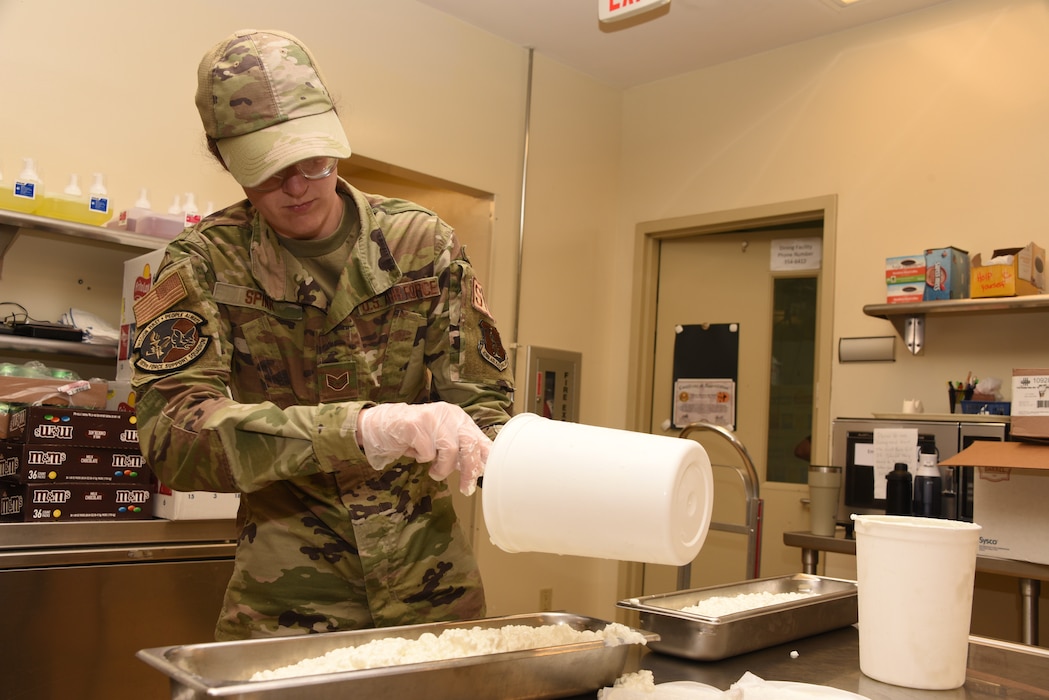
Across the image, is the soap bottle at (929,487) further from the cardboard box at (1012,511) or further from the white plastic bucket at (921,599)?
the white plastic bucket at (921,599)

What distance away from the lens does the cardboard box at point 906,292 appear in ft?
10.9

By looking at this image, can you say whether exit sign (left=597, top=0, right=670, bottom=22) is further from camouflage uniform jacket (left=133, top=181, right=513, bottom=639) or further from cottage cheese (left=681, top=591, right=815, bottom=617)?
cottage cheese (left=681, top=591, right=815, bottom=617)

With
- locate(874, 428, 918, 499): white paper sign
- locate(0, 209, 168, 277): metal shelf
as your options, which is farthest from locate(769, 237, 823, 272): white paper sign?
locate(0, 209, 168, 277): metal shelf

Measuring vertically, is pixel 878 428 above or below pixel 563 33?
below

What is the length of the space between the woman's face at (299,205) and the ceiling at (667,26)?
2605 millimetres

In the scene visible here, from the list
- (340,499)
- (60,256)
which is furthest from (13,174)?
(340,499)

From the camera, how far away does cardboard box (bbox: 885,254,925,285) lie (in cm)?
334

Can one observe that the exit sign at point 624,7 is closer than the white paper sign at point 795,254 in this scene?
Yes

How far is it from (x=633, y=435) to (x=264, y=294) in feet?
2.30

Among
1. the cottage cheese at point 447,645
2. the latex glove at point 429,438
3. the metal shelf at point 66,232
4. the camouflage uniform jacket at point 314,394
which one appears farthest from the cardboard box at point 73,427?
the cottage cheese at point 447,645

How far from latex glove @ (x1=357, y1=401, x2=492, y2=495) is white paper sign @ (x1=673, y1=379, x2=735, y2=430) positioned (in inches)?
131

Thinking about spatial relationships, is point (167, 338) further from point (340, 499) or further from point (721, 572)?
point (721, 572)

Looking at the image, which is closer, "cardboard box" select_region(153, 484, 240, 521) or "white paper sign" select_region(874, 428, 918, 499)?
"cardboard box" select_region(153, 484, 240, 521)

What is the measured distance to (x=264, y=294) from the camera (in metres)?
1.38
